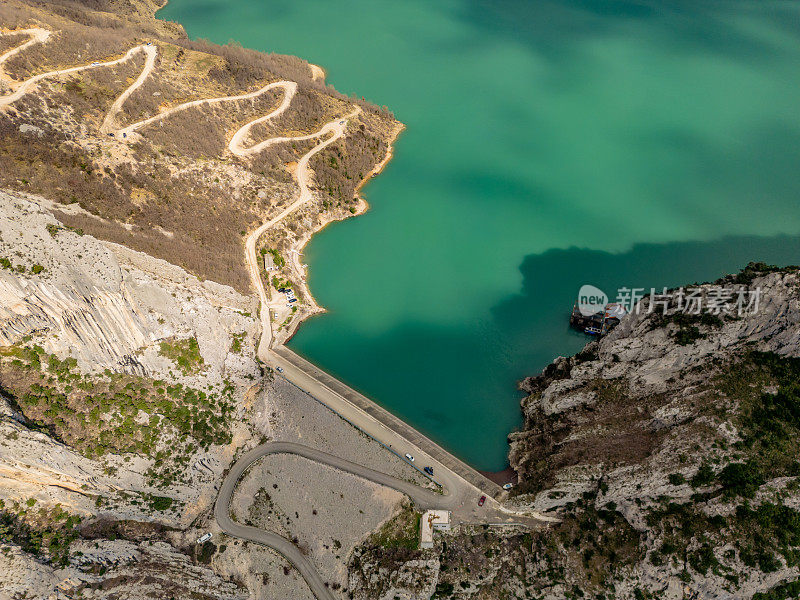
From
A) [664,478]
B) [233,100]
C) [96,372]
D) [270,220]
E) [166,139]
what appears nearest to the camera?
A: [664,478]

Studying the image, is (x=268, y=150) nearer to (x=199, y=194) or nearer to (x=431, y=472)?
(x=199, y=194)

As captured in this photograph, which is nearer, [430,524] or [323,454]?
[430,524]

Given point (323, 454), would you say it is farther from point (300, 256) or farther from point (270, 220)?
point (270, 220)

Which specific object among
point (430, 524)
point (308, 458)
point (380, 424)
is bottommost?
point (308, 458)

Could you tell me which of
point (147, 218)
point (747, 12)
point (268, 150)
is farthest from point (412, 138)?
point (747, 12)

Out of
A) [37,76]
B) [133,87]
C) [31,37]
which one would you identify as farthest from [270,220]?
[31,37]
